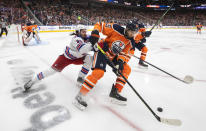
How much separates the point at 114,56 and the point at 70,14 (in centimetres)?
1803

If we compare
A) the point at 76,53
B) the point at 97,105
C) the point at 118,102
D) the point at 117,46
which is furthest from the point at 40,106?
the point at 117,46

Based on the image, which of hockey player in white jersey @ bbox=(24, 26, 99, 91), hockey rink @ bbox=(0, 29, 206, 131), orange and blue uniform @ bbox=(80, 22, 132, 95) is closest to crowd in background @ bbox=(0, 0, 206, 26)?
hockey player in white jersey @ bbox=(24, 26, 99, 91)

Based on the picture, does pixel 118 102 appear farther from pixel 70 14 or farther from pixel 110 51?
pixel 70 14

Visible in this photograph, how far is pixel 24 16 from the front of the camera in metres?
12.0

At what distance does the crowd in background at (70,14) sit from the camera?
12.2 meters

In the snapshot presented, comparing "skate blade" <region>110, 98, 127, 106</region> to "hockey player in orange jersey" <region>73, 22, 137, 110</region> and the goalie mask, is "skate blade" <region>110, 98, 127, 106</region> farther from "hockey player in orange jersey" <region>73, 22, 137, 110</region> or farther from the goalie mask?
the goalie mask

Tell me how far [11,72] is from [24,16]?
37.3ft

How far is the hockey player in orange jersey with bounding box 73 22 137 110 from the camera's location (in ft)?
5.91

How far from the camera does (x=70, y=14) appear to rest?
18203 millimetres

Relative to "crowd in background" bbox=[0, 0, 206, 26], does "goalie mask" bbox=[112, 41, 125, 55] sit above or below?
below

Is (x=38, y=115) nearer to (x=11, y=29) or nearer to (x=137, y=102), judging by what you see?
(x=137, y=102)

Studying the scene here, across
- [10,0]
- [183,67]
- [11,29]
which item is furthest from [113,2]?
[183,67]

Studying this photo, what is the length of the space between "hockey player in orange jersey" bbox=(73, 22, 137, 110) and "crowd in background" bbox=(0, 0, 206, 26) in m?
0.64

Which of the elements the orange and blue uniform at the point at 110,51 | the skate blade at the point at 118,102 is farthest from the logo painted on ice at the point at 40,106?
the skate blade at the point at 118,102
